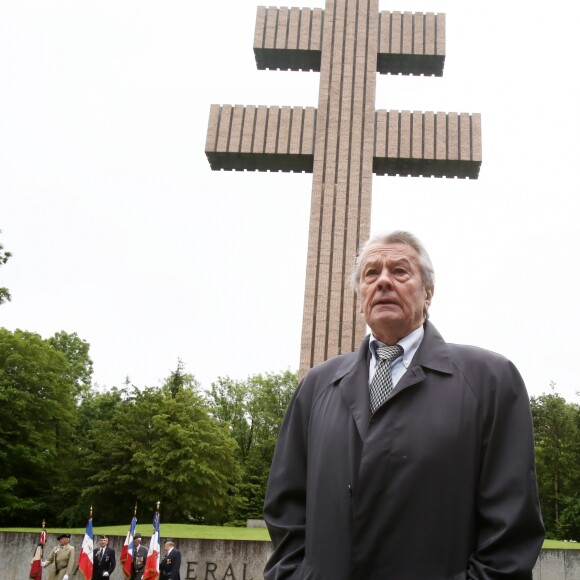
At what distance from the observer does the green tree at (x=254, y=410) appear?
38763mm

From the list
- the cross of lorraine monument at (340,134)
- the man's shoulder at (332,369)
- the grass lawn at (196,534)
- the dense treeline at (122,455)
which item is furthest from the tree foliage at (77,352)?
the man's shoulder at (332,369)

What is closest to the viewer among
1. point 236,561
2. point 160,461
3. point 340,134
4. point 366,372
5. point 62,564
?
point 366,372

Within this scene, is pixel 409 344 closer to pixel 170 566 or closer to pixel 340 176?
pixel 170 566

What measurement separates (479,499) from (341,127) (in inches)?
898

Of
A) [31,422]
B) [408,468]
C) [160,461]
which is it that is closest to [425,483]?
[408,468]

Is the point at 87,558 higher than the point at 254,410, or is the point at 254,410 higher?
the point at 254,410

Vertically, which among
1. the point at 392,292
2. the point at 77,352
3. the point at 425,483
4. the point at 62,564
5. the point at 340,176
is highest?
the point at 340,176

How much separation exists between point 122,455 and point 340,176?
50.9 ft

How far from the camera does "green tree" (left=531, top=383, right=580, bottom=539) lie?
3203 centimetres

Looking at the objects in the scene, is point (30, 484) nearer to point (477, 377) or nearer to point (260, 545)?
Answer: point (260, 545)

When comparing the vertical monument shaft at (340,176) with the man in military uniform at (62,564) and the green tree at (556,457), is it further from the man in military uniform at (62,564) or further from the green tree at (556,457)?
the green tree at (556,457)

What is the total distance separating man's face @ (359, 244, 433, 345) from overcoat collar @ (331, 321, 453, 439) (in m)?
0.08

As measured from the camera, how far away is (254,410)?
139 ft

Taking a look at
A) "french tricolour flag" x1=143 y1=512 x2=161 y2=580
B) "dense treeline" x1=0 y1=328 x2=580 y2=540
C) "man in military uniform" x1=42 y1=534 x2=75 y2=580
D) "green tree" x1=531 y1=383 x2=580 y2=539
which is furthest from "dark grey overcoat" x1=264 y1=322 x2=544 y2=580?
"green tree" x1=531 y1=383 x2=580 y2=539
